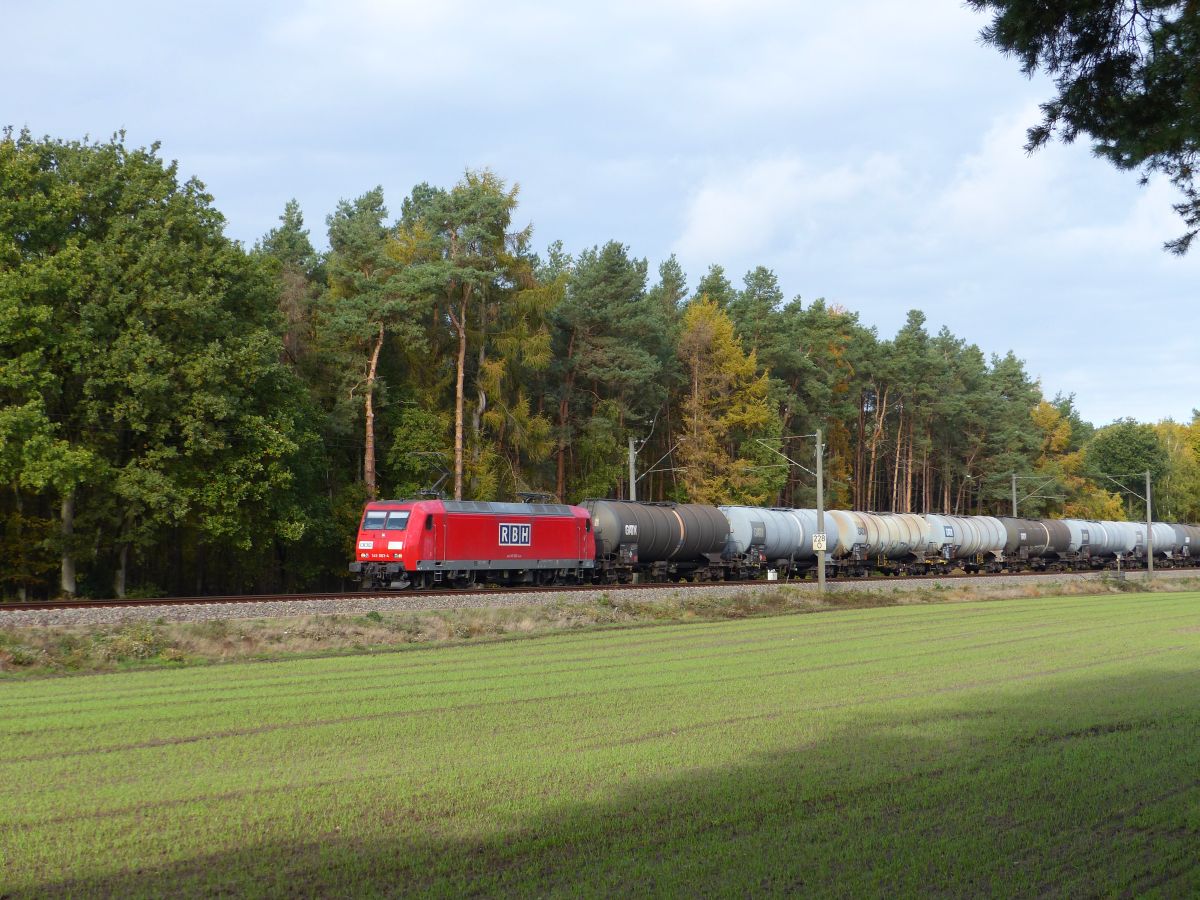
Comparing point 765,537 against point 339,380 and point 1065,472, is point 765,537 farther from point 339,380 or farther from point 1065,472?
point 1065,472

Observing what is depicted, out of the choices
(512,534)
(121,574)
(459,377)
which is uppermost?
(459,377)

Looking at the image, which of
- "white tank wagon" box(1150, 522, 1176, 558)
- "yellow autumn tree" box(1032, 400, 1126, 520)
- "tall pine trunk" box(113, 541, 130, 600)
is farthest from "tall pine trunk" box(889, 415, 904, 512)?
"tall pine trunk" box(113, 541, 130, 600)

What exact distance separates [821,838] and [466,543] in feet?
99.3

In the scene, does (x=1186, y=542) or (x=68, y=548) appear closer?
(x=68, y=548)

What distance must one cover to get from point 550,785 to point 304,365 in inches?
1906

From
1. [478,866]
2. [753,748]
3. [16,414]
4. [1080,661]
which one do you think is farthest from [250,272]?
[478,866]

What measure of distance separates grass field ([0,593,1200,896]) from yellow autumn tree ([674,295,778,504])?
2073 inches

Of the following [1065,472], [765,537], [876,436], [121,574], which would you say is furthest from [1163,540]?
[121,574]

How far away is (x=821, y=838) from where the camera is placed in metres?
8.71

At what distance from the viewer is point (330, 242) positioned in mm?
75000

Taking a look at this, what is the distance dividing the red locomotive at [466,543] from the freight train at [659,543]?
0.12 ft

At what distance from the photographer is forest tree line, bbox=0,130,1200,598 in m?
40.4

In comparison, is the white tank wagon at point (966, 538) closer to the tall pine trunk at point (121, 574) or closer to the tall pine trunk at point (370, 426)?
the tall pine trunk at point (370, 426)

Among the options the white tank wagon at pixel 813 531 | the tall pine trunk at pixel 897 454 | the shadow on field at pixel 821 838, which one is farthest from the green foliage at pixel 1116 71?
the tall pine trunk at pixel 897 454
